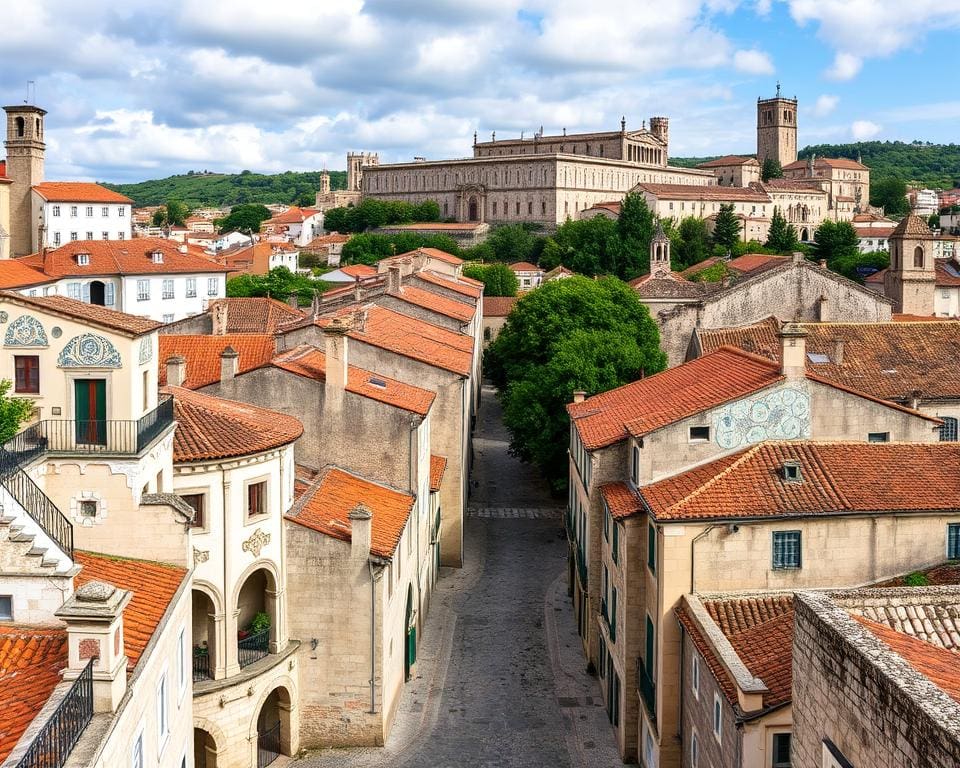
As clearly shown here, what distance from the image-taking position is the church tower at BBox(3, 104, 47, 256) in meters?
98.5

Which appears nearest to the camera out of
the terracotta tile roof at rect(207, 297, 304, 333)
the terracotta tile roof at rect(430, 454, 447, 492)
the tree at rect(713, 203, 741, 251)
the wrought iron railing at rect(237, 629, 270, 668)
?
the wrought iron railing at rect(237, 629, 270, 668)

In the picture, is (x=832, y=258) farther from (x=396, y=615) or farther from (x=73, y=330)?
(x=73, y=330)

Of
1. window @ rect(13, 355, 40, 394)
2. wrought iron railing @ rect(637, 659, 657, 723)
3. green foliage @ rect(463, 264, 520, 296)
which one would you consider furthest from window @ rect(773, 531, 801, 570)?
green foliage @ rect(463, 264, 520, 296)

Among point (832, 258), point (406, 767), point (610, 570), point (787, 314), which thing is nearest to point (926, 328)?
point (787, 314)

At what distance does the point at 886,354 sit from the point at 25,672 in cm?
3528

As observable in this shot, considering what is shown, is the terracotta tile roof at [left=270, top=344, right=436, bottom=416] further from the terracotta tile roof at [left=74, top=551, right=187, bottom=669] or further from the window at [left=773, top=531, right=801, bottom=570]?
the window at [left=773, top=531, right=801, bottom=570]

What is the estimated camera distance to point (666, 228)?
150m

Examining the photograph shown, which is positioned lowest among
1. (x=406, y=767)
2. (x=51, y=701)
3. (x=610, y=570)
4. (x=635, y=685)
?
(x=406, y=767)

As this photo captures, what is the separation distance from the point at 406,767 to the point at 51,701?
46.7ft

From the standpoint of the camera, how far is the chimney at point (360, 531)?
1054 inches

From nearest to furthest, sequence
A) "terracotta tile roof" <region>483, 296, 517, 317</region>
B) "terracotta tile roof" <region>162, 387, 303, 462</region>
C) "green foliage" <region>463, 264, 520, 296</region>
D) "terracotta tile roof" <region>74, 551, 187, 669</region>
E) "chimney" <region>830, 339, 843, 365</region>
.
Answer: "terracotta tile roof" <region>74, 551, 187, 669</region> < "terracotta tile roof" <region>162, 387, 303, 462</region> < "chimney" <region>830, 339, 843, 365</region> < "terracotta tile roof" <region>483, 296, 517, 317</region> < "green foliage" <region>463, 264, 520, 296</region>

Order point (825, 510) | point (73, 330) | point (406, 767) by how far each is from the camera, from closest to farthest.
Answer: point (73, 330)
point (825, 510)
point (406, 767)

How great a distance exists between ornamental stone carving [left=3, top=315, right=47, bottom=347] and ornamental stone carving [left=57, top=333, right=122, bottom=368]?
56cm

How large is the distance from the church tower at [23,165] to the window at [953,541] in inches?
3674
